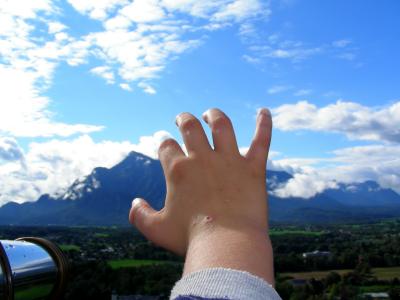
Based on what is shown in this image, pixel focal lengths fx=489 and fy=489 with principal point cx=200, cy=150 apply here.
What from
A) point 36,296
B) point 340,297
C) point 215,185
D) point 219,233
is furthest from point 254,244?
point 340,297

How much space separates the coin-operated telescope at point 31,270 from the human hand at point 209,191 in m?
0.29

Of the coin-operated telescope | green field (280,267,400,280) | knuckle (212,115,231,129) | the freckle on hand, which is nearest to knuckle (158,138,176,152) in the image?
knuckle (212,115,231,129)

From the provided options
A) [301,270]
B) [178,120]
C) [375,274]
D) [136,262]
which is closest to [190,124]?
[178,120]

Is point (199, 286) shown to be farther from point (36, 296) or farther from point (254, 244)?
point (36, 296)

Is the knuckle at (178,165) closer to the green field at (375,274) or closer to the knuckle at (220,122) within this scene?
the knuckle at (220,122)

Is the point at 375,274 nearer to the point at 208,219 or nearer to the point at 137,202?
the point at 137,202

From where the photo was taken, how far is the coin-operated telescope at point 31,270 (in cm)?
108

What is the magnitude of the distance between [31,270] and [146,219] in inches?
16.3

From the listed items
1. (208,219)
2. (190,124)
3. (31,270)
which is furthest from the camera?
(190,124)

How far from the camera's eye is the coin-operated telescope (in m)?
1.08

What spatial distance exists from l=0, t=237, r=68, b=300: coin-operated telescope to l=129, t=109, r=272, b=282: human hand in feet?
0.96

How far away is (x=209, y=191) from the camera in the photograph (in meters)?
1.42

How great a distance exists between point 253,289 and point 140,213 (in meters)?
0.56

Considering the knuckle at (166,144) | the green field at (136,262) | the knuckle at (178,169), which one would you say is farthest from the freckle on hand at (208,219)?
the green field at (136,262)
